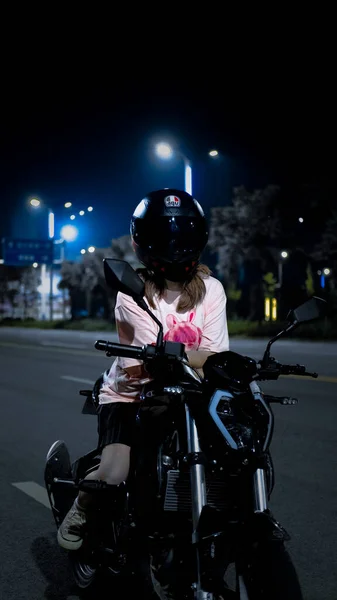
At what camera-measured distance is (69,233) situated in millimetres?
66562

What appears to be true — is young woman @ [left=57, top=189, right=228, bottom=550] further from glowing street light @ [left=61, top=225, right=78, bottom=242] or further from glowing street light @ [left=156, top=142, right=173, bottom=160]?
glowing street light @ [left=61, top=225, right=78, bottom=242]

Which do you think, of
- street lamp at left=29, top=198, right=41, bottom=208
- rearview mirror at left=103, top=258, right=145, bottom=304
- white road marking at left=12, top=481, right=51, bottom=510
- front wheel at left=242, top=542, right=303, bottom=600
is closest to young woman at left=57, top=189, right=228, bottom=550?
rearview mirror at left=103, top=258, right=145, bottom=304

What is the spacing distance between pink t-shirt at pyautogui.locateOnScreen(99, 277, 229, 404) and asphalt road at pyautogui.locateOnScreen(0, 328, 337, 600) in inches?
47.1

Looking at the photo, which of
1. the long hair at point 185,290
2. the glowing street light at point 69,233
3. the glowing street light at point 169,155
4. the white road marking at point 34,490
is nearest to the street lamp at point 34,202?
the glowing street light at point 69,233

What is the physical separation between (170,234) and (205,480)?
3.41 ft

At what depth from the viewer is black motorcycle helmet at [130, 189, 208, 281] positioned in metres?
3.26

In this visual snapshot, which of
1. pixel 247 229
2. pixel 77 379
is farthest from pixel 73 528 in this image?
pixel 247 229

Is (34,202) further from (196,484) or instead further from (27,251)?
(196,484)

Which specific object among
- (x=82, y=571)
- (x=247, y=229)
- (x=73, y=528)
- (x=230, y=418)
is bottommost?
(x=82, y=571)

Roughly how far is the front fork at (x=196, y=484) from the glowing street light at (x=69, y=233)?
209 feet

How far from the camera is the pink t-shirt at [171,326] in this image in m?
3.28

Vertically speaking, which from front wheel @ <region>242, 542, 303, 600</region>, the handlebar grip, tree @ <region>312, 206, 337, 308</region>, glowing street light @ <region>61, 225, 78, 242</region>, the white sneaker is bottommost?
the white sneaker

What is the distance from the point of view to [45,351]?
2506 cm

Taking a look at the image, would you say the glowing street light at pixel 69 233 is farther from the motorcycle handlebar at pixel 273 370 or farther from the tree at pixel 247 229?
the motorcycle handlebar at pixel 273 370
